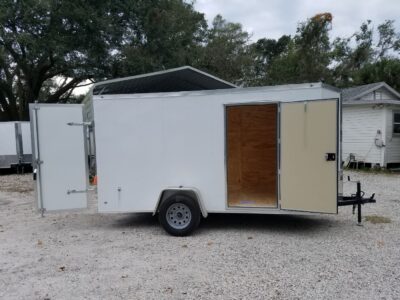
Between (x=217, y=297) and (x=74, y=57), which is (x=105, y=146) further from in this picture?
(x=74, y=57)

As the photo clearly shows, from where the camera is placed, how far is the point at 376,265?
4.36m

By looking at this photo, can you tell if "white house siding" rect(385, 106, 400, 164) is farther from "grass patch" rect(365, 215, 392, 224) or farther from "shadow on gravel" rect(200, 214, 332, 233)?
"shadow on gravel" rect(200, 214, 332, 233)

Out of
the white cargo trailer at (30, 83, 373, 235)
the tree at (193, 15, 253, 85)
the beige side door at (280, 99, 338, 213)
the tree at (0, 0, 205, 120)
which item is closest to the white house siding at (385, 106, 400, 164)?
the white cargo trailer at (30, 83, 373, 235)

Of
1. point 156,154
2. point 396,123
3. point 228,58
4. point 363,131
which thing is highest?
point 228,58

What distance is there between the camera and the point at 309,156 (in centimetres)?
548

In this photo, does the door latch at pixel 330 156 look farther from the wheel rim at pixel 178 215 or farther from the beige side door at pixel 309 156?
the wheel rim at pixel 178 215

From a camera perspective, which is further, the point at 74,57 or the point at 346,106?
the point at 74,57

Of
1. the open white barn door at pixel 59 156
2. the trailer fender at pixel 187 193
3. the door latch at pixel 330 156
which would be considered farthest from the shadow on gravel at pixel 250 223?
the door latch at pixel 330 156

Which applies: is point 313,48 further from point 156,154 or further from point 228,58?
point 156,154

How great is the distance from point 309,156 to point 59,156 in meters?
4.12

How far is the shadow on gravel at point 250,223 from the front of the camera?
20.3 feet

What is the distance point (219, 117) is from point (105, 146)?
2.02m

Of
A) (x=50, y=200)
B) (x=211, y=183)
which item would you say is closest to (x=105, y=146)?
(x=50, y=200)

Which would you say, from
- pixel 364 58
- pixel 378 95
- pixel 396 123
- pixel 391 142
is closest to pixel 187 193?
pixel 391 142
